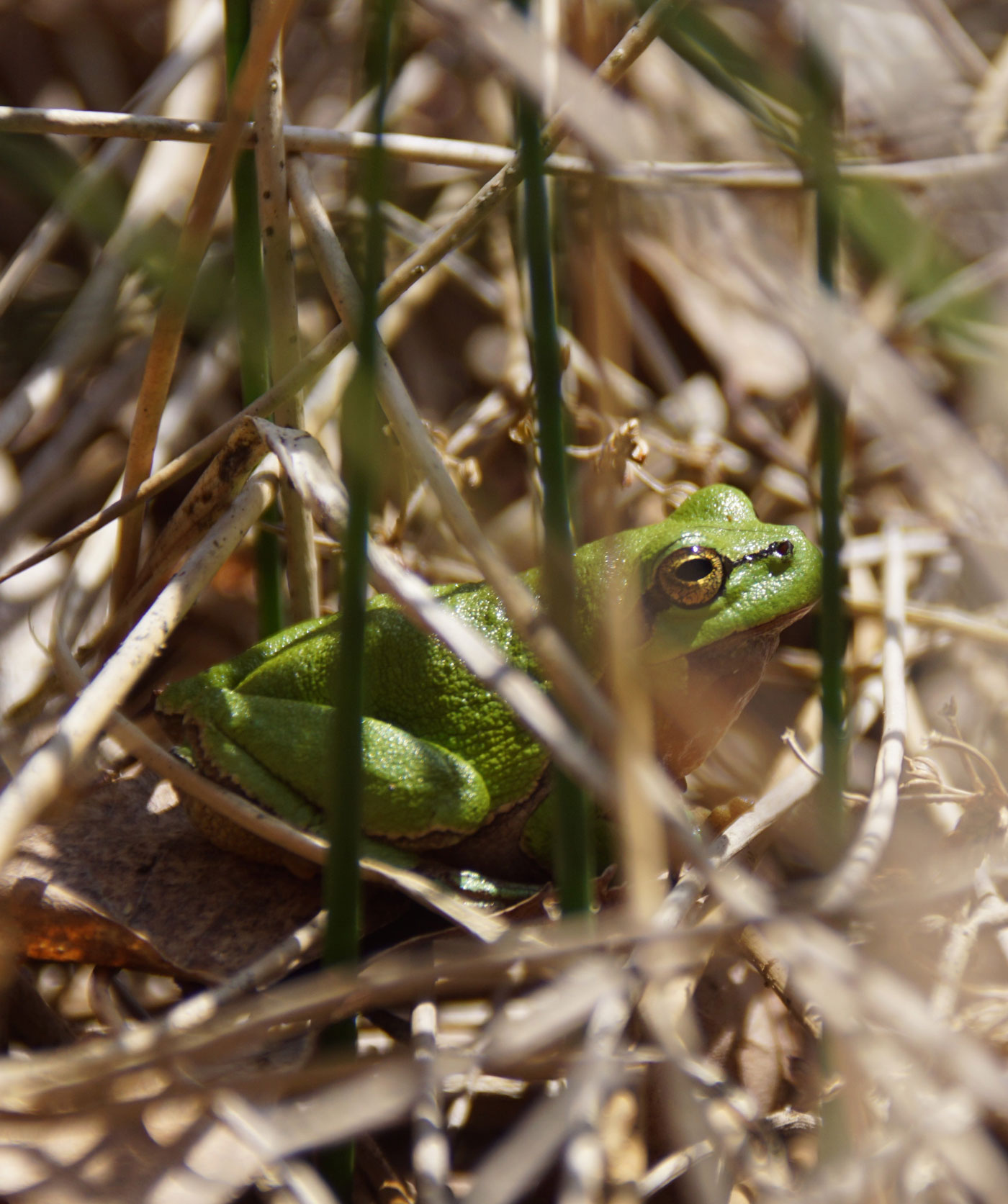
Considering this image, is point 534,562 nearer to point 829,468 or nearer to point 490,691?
point 490,691

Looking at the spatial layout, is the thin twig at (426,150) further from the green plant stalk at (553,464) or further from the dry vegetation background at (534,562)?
the green plant stalk at (553,464)

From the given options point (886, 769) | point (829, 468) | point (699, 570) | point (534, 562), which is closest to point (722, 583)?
point (699, 570)

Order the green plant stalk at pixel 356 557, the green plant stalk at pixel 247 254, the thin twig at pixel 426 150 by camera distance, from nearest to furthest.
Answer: the green plant stalk at pixel 356 557
the green plant stalk at pixel 247 254
the thin twig at pixel 426 150

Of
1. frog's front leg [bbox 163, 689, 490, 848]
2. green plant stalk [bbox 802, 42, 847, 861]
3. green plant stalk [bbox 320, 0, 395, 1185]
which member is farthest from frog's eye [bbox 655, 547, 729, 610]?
green plant stalk [bbox 320, 0, 395, 1185]

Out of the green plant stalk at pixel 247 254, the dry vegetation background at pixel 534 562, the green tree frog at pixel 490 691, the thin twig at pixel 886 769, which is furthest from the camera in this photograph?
the green tree frog at pixel 490 691

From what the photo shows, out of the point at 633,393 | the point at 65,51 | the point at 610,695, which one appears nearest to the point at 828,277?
the point at 610,695

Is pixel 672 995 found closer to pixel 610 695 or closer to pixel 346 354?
pixel 610 695

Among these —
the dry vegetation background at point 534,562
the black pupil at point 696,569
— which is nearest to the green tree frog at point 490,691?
the black pupil at point 696,569
